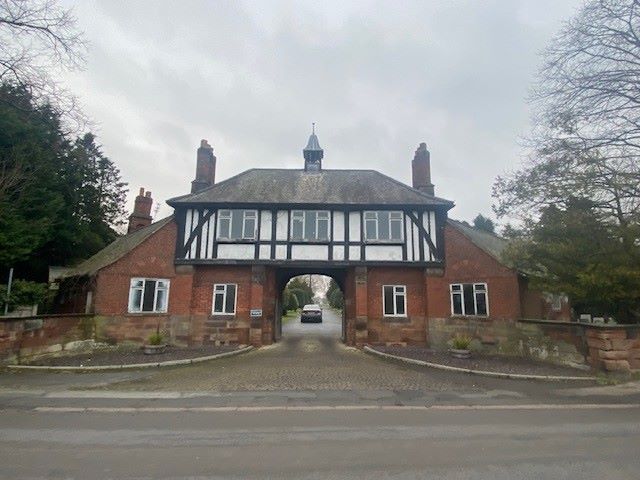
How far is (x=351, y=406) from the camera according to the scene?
A: 7617 millimetres

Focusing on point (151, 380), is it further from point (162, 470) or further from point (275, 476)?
point (275, 476)

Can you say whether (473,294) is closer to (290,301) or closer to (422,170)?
(422,170)

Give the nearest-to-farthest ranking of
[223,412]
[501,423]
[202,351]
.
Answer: [501,423] → [223,412] → [202,351]

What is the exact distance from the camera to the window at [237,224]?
1759 cm

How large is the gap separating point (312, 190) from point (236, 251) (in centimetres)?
522

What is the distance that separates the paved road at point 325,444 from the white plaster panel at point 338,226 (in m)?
11.0

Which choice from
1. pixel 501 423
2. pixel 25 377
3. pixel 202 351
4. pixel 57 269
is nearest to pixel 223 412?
pixel 501 423

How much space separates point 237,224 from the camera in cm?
1773

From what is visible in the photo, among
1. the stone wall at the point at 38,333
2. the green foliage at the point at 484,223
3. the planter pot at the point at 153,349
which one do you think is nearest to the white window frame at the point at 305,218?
the planter pot at the point at 153,349

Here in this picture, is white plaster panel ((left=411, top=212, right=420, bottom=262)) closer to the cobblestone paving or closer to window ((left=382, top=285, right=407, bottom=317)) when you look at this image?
window ((left=382, top=285, right=407, bottom=317))

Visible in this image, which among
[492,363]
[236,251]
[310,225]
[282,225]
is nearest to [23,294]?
[236,251]

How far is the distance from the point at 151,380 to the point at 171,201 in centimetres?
950

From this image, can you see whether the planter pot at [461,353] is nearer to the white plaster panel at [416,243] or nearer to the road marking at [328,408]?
the white plaster panel at [416,243]

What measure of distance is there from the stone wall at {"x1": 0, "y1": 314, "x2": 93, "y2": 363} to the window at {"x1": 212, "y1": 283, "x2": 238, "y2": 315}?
5260 millimetres
